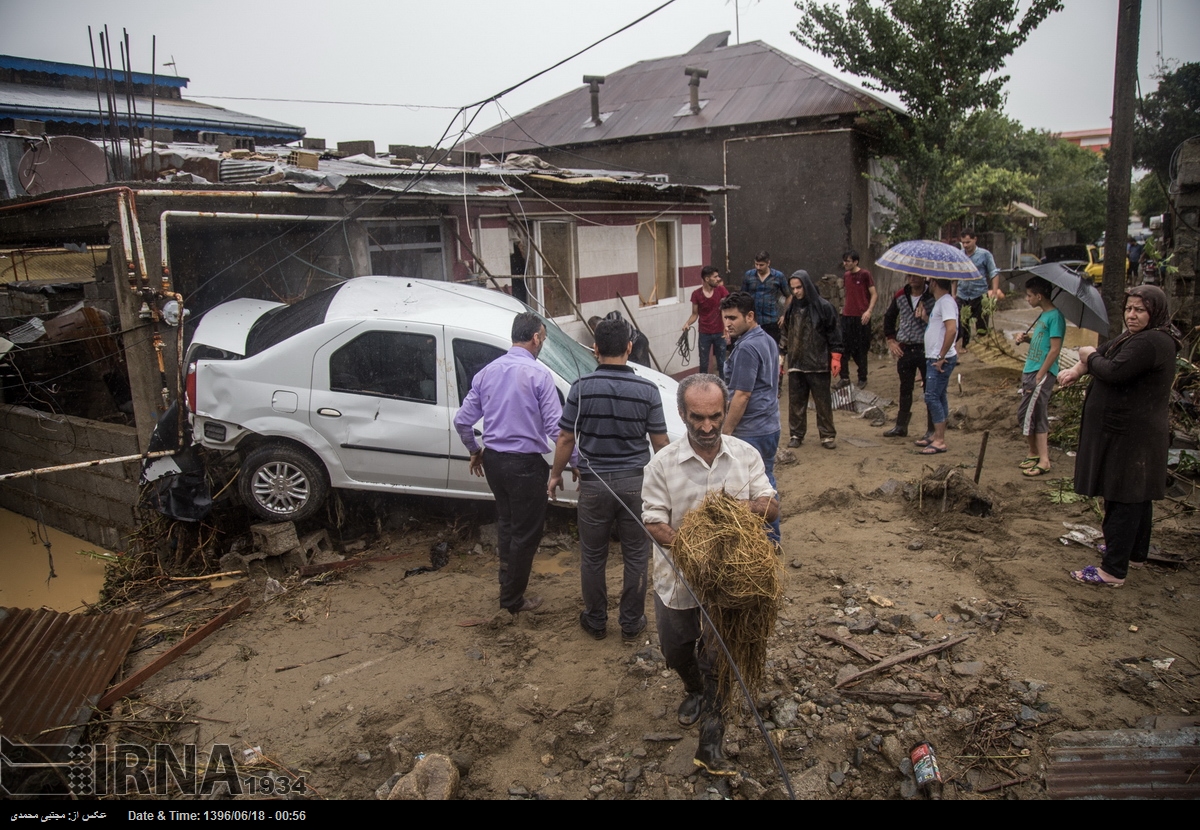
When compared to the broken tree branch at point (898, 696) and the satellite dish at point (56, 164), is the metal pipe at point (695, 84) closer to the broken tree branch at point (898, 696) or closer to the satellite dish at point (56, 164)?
the satellite dish at point (56, 164)

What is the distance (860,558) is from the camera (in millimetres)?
5438

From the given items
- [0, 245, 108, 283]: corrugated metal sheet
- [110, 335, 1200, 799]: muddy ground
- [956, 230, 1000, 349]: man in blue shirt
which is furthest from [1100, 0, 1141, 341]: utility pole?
[0, 245, 108, 283]: corrugated metal sheet

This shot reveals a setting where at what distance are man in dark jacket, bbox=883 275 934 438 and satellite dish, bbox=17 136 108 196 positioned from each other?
8.27 m

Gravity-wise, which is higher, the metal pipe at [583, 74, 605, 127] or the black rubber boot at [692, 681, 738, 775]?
the metal pipe at [583, 74, 605, 127]

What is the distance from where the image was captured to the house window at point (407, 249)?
27.5 feet

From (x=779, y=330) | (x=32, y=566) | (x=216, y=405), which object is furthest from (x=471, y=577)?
(x=779, y=330)

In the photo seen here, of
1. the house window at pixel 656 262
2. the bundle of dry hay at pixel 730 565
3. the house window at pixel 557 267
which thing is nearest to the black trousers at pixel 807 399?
the house window at pixel 557 267

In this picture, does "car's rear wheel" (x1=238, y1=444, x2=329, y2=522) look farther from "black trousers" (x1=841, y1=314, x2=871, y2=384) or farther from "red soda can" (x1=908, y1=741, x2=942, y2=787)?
"black trousers" (x1=841, y1=314, x2=871, y2=384)

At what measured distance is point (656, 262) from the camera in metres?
13.2

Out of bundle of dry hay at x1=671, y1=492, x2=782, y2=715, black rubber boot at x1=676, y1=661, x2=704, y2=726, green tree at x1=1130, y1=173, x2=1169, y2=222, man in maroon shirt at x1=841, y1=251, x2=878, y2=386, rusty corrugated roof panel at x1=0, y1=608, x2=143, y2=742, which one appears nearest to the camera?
bundle of dry hay at x1=671, y1=492, x2=782, y2=715

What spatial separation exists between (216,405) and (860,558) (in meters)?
4.95

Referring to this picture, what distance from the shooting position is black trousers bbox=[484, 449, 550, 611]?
15.4 ft

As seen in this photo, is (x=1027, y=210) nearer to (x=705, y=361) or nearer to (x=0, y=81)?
(x=705, y=361)

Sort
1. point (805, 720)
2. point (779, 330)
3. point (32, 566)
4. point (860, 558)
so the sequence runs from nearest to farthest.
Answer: point (805, 720)
point (860, 558)
point (32, 566)
point (779, 330)
